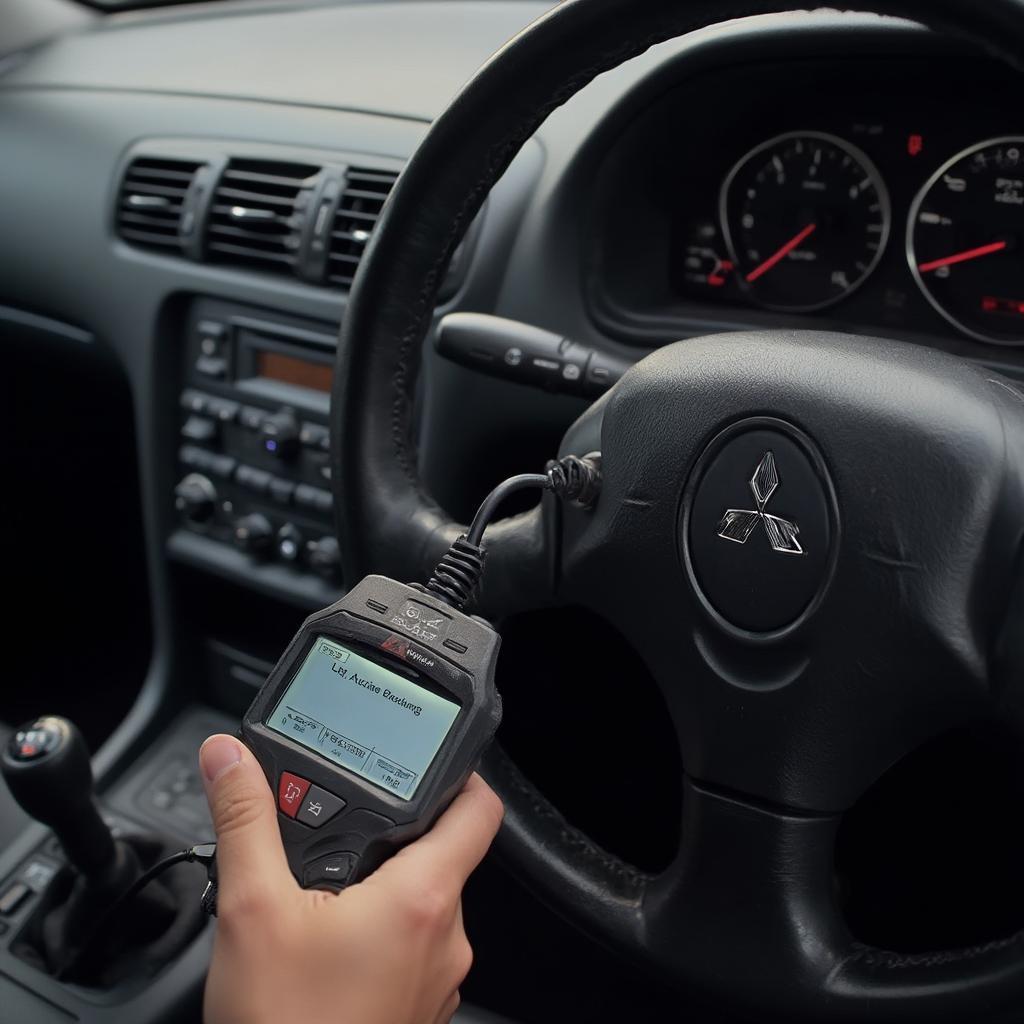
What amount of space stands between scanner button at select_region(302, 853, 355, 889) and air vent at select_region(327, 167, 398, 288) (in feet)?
2.90

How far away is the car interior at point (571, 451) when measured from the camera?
77 centimetres

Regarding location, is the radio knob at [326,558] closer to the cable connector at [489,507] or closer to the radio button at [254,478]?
the radio button at [254,478]

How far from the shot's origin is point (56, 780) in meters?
1.29

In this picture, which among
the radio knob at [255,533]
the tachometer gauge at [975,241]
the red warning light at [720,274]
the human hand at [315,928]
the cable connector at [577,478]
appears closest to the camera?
the human hand at [315,928]

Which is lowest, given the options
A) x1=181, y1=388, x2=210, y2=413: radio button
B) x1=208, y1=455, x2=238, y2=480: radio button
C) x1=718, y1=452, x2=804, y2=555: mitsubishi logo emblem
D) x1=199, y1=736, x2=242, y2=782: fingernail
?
x1=208, y1=455, x2=238, y2=480: radio button

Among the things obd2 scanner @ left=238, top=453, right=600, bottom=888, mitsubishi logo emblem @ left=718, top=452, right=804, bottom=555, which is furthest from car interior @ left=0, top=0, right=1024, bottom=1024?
obd2 scanner @ left=238, top=453, right=600, bottom=888

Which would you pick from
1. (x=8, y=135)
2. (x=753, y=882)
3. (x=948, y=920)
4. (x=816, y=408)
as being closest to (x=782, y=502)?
(x=816, y=408)

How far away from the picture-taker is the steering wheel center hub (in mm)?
757

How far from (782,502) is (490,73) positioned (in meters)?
0.33

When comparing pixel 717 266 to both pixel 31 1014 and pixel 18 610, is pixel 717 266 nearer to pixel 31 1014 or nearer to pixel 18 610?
pixel 31 1014

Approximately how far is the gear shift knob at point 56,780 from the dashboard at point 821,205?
2.24ft

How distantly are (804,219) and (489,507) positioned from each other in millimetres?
576

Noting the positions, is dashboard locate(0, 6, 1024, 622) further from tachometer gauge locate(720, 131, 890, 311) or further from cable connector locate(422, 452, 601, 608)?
cable connector locate(422, 452, 601, 608)

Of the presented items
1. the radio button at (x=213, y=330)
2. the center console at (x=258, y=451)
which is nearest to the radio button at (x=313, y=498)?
the center console at (x=258, y=451)
